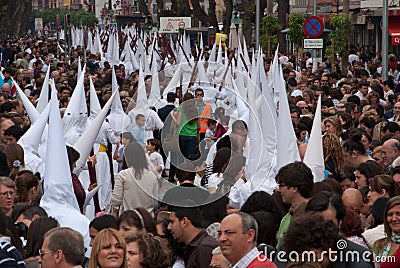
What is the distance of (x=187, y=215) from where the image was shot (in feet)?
26.5

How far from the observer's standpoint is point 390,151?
11516mm

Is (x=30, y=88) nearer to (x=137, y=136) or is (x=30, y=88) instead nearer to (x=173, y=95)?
(x=173, y=95)

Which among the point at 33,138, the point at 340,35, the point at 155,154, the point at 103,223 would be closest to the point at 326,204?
the point at 103,223

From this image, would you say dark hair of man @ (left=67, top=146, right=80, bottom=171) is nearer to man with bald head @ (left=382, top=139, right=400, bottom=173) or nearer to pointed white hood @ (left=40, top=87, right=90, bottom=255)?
pointed white hood @ (left=40, top=87, right=90, bottom=255)

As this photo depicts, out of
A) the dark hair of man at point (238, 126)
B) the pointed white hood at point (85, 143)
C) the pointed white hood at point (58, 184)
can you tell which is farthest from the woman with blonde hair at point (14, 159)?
the dark hair of man at point (238, 126)

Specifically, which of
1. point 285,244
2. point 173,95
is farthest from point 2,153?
point 173,95

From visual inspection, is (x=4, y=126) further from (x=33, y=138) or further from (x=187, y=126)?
(x=187, y=126)

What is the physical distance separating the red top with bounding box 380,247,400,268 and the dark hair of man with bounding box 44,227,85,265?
187cm

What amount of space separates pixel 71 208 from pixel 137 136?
Answer: 453 centimetres

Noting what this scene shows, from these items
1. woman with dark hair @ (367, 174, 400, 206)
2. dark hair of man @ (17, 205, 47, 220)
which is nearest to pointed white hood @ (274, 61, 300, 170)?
woman with dark hair @ (367, 174, 400, 206)

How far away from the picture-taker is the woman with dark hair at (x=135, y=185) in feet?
35.7

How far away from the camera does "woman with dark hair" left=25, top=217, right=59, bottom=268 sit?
746 centimetres

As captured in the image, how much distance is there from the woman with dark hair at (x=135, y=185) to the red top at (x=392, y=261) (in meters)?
3.89

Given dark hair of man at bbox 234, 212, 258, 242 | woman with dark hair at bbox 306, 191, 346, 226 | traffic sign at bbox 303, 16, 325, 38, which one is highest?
traffic sign at bbox 303, 16, 325, 38
